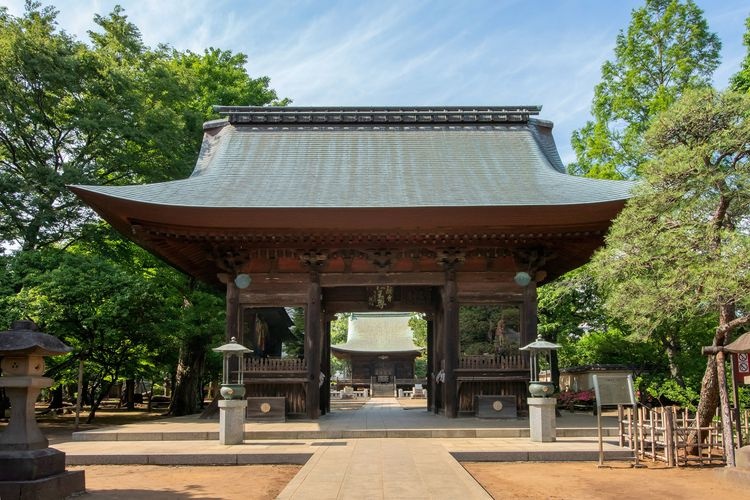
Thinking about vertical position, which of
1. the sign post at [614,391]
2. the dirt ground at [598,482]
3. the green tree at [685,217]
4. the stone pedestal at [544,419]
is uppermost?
the green tree at [685,217]

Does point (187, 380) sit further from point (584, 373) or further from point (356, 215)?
point (584, 373)

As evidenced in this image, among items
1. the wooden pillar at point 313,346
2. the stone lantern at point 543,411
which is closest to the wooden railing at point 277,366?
the wooden pillar at point 313,346

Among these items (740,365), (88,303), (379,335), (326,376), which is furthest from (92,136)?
(379,335)

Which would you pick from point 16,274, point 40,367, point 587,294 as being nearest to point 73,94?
point 16,274

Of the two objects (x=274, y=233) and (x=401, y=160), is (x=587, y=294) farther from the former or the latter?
(x=274, y=233)

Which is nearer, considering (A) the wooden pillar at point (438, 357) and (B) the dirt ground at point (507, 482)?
(B) the dirt ground at point (507, 482)

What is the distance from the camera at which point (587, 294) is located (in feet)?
71.9

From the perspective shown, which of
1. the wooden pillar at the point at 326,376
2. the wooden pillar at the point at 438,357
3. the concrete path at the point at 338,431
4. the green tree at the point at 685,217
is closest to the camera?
the green tree at the point at 685,217

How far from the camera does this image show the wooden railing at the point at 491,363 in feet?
48.6

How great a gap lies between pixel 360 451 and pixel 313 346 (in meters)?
4.61

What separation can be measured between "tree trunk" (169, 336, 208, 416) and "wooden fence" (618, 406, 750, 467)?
15213 millimetres

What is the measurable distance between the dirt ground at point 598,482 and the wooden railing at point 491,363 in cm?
452

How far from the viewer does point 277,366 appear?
584 inches

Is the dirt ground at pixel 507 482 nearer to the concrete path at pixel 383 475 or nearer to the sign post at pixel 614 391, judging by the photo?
the concrete path at pixel 383 475
